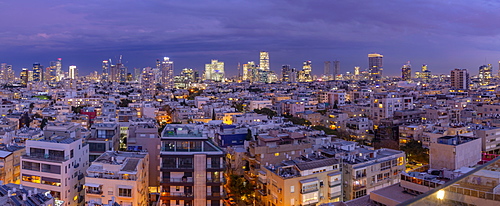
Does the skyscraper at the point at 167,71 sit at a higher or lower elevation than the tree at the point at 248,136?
higher

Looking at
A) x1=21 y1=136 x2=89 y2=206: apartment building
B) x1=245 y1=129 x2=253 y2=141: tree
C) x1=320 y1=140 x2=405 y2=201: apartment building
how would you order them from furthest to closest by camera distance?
1. x1=245 y1=129 x2=253 y2=141: tree
2. x1=320 y1=140 x2=405 y2=201: apartment building
3. x1=21 y1=136 x2=89 y2=206: apartment building

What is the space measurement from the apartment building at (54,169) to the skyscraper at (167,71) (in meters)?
83.7

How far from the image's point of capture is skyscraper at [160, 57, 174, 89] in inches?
3750

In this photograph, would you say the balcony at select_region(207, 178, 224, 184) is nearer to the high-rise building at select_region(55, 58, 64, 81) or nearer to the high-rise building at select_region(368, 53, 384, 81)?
the high-rise building at select_region(368, 53, 384, 81)

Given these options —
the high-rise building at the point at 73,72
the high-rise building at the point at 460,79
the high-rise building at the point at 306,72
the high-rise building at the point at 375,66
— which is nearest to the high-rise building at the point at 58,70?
the high-rise building at the point at 73,72

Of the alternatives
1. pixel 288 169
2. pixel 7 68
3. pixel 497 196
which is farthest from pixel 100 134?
Answer: pixel 7 68

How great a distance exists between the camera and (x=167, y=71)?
329ft

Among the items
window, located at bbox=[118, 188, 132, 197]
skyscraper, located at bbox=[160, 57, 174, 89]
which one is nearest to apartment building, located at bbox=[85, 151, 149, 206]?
window, located at bbox=[118, 188, 132, 197]

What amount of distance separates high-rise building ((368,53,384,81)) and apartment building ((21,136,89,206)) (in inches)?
4341

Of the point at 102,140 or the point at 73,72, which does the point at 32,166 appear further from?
the point at 73,72

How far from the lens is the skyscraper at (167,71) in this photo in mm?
95250

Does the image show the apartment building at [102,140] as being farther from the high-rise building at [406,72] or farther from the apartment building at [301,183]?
the high-rise building at [406,72]

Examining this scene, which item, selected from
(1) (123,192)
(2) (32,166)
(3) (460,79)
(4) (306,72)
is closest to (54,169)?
(2) (32,166)

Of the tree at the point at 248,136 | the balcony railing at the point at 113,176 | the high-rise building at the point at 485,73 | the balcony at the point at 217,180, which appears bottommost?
the balcony at the point at 217,180
